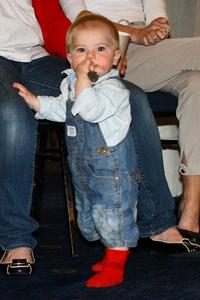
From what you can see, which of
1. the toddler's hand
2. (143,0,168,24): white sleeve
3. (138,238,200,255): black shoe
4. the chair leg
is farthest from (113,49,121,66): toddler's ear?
(138,238,200,255): black shoe

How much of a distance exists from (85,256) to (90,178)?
385mm

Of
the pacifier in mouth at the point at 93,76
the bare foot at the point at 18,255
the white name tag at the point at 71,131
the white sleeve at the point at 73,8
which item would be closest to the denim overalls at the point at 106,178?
the white name tag at the point at 71,131

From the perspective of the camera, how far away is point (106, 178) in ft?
5.02

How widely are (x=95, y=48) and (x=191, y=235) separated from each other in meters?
0.66

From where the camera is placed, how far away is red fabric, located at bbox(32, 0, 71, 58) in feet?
6.10

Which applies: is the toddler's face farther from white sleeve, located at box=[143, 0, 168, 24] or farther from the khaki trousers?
white sleeve, located at box=[143, 0, 168, 24]

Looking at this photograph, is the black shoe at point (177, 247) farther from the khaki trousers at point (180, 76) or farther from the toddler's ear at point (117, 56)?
the toddler's ear at point (117, 56)

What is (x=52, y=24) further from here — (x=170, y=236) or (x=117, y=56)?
(x=170, y=236)

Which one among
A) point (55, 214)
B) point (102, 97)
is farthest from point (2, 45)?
point (55, 214)

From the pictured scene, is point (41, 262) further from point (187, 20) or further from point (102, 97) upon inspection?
point (187, 20)

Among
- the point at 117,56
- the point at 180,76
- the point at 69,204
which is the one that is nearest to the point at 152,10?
the point at 180,76

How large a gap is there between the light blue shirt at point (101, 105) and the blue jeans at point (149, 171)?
5.6 inches

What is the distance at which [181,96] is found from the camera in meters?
1.86

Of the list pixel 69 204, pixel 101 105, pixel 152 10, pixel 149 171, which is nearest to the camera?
pixel 101 105
